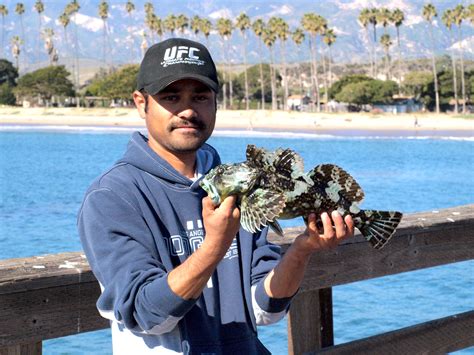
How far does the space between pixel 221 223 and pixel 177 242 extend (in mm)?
355

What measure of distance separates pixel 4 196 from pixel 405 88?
250 feet

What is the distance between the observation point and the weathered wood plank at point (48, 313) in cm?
250

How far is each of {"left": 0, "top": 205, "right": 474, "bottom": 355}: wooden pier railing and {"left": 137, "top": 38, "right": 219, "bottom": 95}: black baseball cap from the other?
2.00 ft

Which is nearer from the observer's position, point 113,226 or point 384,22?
point 113,226

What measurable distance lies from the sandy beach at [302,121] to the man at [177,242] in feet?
221

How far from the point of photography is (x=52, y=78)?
110 metres

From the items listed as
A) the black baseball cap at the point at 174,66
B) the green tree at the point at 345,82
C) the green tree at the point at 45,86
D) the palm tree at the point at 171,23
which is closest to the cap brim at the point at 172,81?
the black baseball cap at the point at 174,66

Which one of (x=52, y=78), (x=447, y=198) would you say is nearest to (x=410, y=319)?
(x=447, y=198)

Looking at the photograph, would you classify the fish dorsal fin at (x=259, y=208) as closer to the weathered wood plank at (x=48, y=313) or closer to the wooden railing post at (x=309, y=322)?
the weathered wood plank at (x=48, y=313)

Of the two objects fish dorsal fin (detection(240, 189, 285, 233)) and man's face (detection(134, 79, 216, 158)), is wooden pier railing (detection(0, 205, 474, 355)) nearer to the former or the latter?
man's face (detection(134, 79, 216, 158))

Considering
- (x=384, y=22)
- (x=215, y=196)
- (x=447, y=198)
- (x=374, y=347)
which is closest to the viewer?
(x=215, y=196)

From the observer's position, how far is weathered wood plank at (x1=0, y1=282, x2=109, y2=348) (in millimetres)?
2504

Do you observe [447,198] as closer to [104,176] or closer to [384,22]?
[104,176]

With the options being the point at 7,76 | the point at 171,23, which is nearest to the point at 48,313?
the point at 171,23
